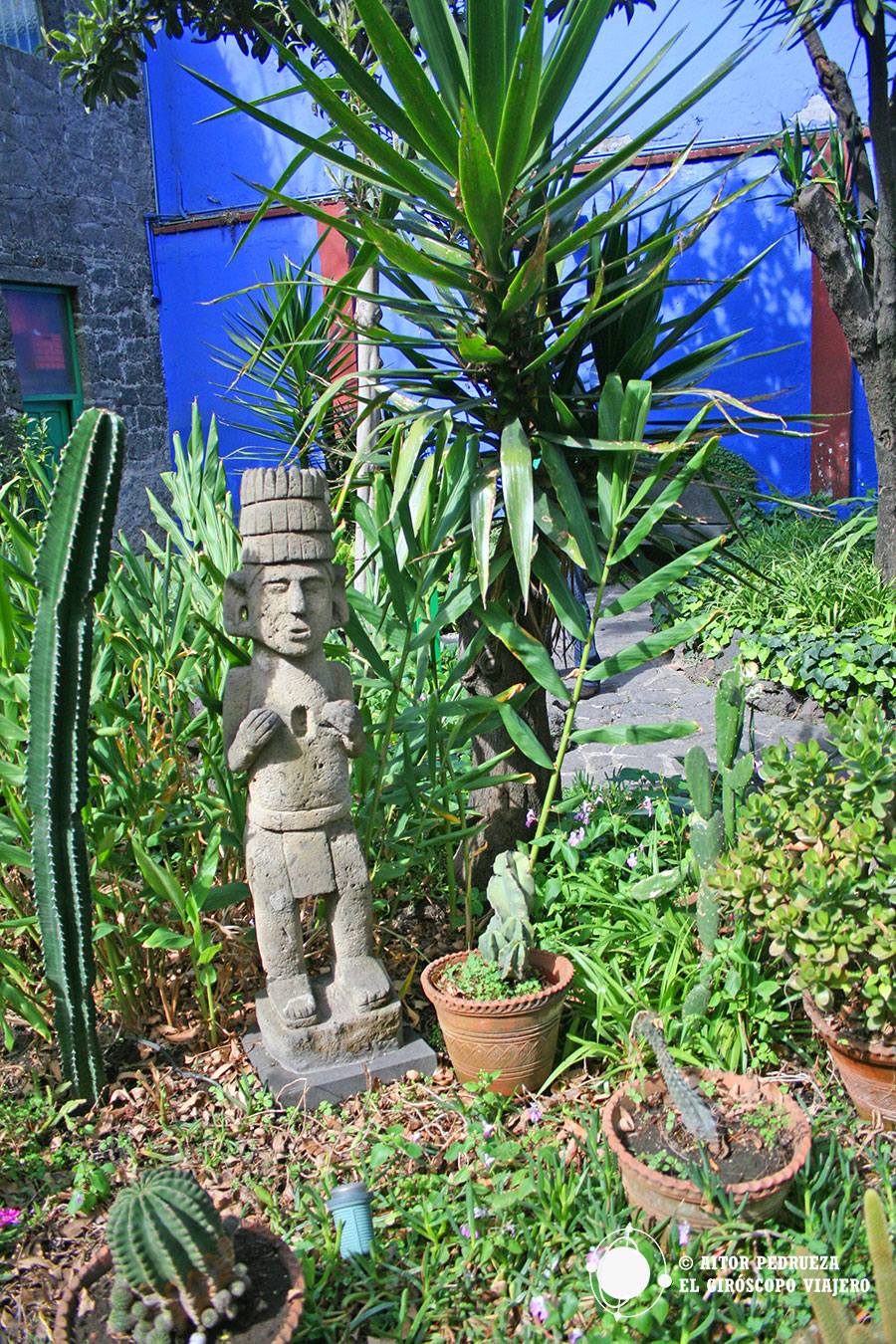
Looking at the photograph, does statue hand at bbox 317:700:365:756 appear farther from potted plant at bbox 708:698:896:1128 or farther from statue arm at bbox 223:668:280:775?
potted plant at bbox 708:698:896:1128

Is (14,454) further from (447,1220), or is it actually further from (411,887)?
(447,1220)

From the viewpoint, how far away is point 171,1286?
163 cm

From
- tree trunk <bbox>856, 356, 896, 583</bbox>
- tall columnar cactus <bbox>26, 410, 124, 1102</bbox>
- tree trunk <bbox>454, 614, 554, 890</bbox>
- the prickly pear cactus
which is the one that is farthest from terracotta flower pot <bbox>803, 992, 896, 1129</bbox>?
tree trunk <bbox>856, 356, 896, 583</bbox>

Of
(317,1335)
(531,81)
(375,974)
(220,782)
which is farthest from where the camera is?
(220,782)

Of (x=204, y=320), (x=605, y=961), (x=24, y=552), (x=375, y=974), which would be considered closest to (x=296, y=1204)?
(x=375, y=974)

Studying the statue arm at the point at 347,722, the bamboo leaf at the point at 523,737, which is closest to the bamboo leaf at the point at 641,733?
the bamboo leaf at the point at 523,737

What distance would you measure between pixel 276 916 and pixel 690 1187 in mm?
1213

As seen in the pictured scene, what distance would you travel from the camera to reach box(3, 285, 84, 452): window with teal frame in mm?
→ 9172

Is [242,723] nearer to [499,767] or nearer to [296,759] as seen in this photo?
[296,759]

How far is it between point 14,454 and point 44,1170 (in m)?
7.38

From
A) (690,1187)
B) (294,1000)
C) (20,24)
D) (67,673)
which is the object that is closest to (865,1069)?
(690,1187)

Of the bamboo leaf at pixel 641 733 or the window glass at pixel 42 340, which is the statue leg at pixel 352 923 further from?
the window glass at pixel 42 340

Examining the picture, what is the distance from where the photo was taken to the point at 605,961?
283 centimetres

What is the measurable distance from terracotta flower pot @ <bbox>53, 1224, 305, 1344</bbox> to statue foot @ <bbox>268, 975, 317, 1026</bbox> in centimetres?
70
